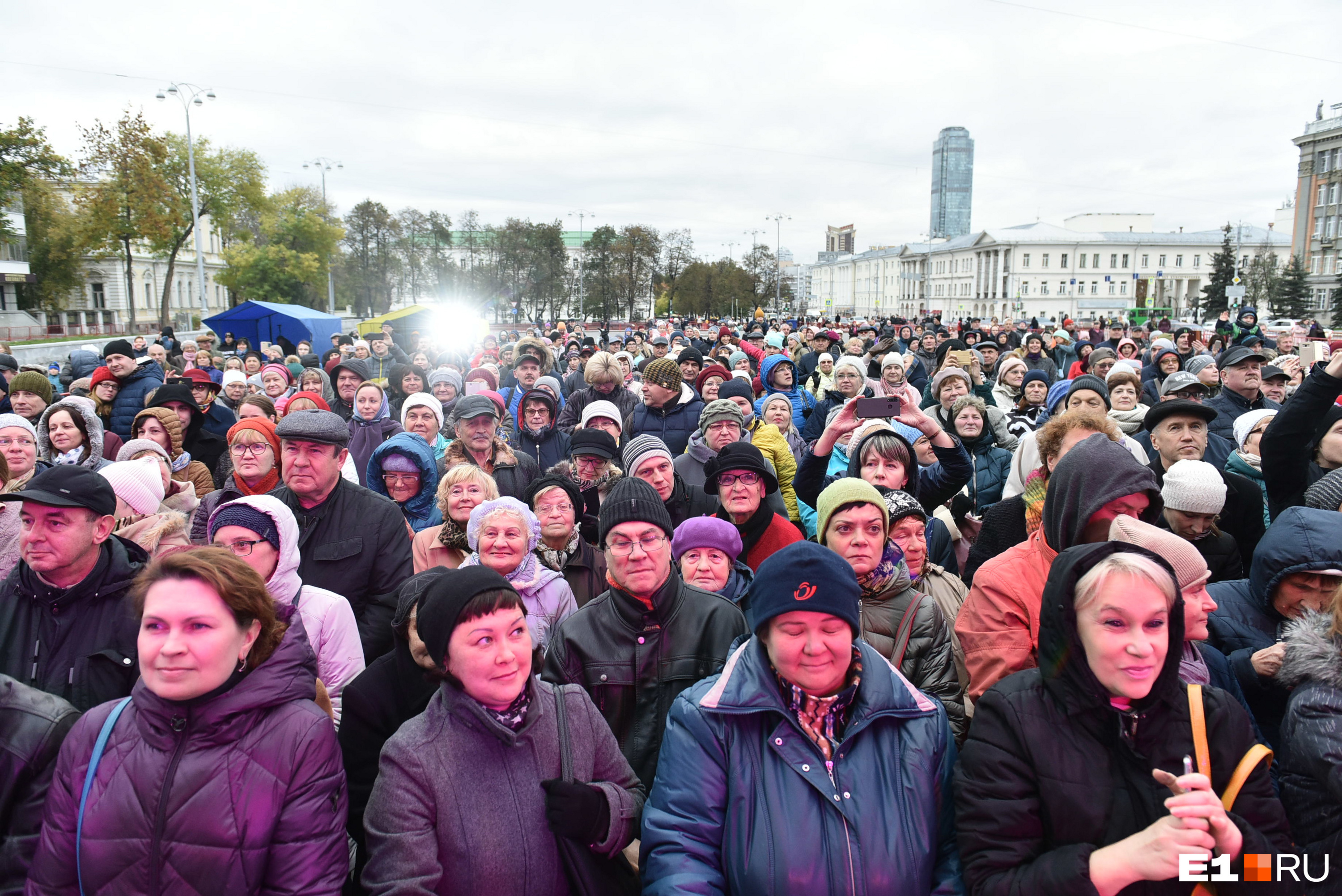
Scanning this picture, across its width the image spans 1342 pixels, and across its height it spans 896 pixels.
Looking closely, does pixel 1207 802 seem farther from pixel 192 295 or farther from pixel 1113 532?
pixel 192 295

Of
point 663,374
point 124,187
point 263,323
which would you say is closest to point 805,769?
point 663,374

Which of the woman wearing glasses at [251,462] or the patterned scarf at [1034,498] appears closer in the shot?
the patterned scarf at [1034,498]

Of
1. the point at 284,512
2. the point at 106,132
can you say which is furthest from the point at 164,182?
the point at 284,512

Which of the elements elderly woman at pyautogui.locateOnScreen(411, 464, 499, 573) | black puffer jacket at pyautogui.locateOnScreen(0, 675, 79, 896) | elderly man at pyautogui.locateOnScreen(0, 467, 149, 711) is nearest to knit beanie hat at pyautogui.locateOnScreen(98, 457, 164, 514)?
elderly man at pyautogui.locateOnScreen(0, 467, 149, 711)

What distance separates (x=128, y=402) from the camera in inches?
307

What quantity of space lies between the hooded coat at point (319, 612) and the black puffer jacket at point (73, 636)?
18.6 inches

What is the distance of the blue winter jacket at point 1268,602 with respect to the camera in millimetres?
2613

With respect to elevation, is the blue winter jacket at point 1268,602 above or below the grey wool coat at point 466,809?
above

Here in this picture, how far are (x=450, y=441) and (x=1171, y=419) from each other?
483 cm

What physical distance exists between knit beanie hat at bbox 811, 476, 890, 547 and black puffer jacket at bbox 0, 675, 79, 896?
106 inches

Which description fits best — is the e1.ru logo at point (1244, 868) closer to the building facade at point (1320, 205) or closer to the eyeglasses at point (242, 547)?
the eyeglasses at point (242, 547)

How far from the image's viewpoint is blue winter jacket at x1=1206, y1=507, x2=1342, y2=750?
2.61 m

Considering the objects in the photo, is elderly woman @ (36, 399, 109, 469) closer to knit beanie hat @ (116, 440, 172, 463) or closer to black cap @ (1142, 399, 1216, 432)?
knit beanie hat @ (116, 440, 172, 463)

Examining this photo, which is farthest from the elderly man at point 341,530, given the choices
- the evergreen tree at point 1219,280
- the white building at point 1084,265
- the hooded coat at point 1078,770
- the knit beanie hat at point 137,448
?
the white building at point 1084,265
